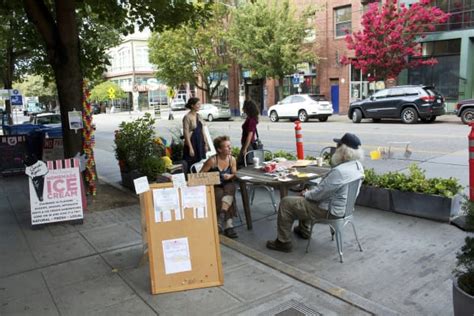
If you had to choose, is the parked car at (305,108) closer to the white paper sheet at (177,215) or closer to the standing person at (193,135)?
the standing person at (193,135)

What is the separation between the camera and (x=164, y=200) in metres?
4.10

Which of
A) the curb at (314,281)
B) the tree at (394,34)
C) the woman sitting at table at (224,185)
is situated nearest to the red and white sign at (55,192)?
the woman sitting at table at (224,185)

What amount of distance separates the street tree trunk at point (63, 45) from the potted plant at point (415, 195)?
5.23 m

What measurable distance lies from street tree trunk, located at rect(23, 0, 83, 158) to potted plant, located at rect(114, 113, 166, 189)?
123 centimetres

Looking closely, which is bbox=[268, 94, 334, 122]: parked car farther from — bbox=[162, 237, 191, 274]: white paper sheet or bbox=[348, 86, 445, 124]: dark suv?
bbox=[162, 237, 191, 274]: white paper sheet

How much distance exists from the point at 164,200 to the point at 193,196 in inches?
11.0

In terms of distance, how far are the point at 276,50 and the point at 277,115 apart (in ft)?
13.4

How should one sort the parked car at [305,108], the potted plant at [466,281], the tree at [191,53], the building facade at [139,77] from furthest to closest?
1. the building facade at [139,77]
2. the tree at [191,53]
3. the parked car at [305,108]
4. the potted plant at [466,281]

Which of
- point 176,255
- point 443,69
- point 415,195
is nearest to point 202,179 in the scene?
point 176,255

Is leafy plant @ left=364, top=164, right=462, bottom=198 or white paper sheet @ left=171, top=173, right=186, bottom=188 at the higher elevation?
white paper sheet @ left=171, top=173, right=186, bottom=188

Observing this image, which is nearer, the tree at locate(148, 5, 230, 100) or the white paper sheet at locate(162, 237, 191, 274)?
the white paper sheet at locate(162, 237, 191, 274)

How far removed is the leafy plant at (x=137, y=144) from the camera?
8.47 m

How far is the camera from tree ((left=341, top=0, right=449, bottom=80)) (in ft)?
71.5

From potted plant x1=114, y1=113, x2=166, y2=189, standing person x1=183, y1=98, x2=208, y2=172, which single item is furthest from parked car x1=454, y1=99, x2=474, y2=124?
standing person x1=183, y1=98, x2=208, y2=172
